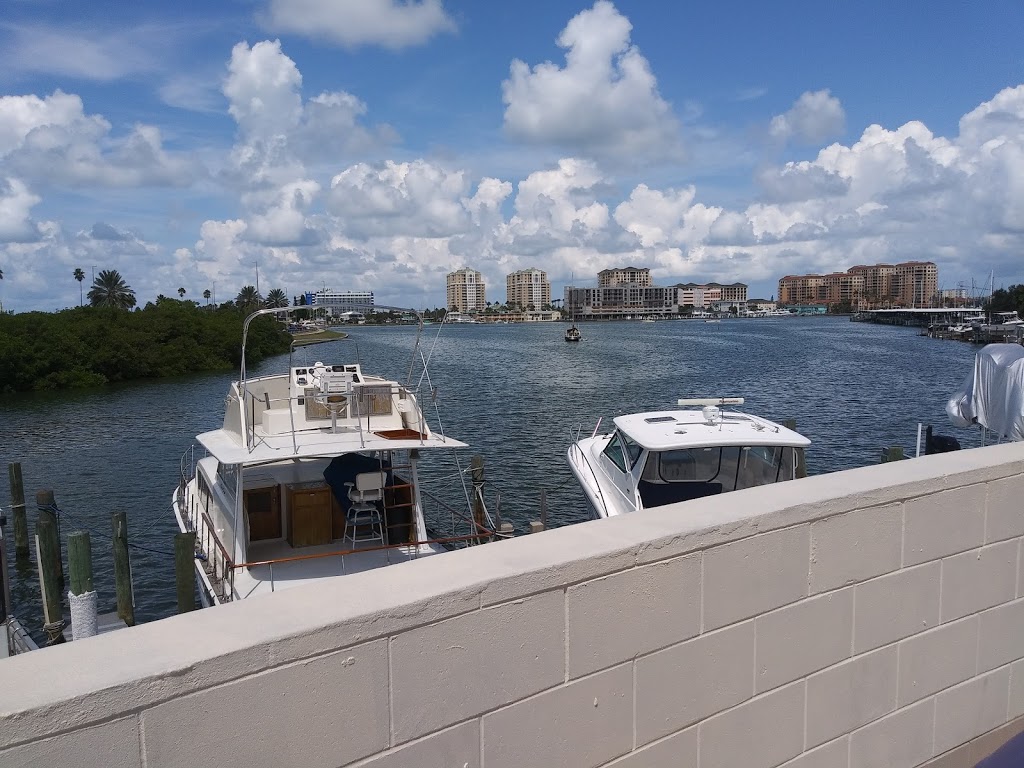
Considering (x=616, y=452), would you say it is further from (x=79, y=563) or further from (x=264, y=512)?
(x=79, y=563)

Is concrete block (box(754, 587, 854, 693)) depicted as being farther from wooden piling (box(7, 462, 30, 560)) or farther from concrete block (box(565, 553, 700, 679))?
wooden piling (box(7, 462, 30, 560))

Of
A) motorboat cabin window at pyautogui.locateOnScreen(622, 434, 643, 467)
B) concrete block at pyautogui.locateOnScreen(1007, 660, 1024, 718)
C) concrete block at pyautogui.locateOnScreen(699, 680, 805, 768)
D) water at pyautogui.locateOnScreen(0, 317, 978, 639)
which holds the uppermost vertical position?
concrete block at pyautogui.locateOnScreen(699, 680, 805, 768)

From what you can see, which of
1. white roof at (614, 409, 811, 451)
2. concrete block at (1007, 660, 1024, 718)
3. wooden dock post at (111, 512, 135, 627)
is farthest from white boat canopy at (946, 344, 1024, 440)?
wooden dock post at (111, 512, 135, 627)

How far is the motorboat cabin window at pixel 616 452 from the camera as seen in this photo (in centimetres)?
1569

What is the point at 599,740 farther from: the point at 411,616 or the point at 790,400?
the point at 790,400

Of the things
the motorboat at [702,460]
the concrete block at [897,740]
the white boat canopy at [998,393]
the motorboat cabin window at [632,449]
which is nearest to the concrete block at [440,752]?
the concrete block at [897,740]

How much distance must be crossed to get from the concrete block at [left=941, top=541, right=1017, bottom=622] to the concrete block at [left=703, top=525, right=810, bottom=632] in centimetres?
107

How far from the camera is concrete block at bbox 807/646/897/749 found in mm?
4004

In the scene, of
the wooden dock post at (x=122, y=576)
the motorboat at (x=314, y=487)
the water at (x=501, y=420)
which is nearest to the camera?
the motorboat at (x=314, y=487)

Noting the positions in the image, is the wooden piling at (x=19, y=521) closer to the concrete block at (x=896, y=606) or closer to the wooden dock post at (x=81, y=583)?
the wooden dock post at (x=81, y=583)

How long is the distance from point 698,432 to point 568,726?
39.2 feet

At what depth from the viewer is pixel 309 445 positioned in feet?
41.2

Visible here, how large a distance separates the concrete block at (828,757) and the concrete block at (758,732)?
58 millimetres

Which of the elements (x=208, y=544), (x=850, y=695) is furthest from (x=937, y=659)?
(x=208, y=544)
